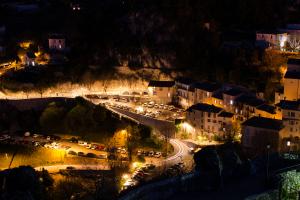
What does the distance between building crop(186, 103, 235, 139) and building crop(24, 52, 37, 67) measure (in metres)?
13.2

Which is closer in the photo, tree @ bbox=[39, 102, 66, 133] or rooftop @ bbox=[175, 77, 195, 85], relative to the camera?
tree @ bbox=[39, 102, 66, 133]

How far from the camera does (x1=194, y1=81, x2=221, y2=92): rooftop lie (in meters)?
26.6

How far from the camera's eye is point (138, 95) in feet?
98.5

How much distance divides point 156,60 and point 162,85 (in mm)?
2897

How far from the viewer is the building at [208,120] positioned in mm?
24656

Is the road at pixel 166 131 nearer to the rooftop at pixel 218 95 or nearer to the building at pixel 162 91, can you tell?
the building at pixel 162 91

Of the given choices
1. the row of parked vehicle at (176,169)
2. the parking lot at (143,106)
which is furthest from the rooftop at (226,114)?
the row of parked vehicle at (176,169)

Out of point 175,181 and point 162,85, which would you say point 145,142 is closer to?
point 162,85

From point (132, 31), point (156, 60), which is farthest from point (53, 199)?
point (132, 31)

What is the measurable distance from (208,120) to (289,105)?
13.0 feet

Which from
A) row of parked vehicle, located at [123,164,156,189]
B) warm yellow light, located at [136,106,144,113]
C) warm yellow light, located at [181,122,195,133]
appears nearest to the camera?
row of parked vehicle, located at [123,164,156,189]

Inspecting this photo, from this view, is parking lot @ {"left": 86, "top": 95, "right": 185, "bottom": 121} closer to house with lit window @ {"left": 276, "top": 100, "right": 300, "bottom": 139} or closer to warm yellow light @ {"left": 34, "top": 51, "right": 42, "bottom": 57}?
house with lit window @ {"left": 276, "top": 100, "right": 300, "bottom": 139}

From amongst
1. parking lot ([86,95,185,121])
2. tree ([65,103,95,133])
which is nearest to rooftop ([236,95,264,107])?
parking lot ([86,95,185,121])

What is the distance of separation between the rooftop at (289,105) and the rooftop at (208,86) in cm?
425
